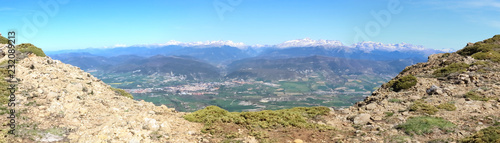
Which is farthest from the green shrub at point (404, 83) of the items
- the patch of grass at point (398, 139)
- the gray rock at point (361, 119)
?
the patch of grass at point (398, 139)

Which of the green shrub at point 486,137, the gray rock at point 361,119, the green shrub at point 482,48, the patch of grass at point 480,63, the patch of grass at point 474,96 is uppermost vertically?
the green shrub at point 482,48

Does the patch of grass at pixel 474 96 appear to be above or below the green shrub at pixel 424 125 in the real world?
above

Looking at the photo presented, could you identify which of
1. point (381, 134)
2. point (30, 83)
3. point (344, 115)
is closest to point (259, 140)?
point (381, 134)

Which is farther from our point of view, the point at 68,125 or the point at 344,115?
the point at 344,115

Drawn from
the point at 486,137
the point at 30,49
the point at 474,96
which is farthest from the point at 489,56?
the point at 30,49

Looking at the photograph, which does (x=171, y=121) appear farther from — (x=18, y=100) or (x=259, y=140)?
(x=18, y=100)

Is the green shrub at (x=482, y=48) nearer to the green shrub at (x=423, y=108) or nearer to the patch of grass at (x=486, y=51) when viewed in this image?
the patch of grass at (x=486, y=51)

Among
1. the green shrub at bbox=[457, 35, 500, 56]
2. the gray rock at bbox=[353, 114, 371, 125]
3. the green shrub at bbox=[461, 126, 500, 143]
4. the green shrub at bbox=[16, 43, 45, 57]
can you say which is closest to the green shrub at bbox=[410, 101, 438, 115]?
the gray rock at bbox=[353, 114, 371, 125]

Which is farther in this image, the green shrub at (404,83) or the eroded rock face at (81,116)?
the green shrub at (404,83)

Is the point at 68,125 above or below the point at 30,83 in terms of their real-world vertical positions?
below
